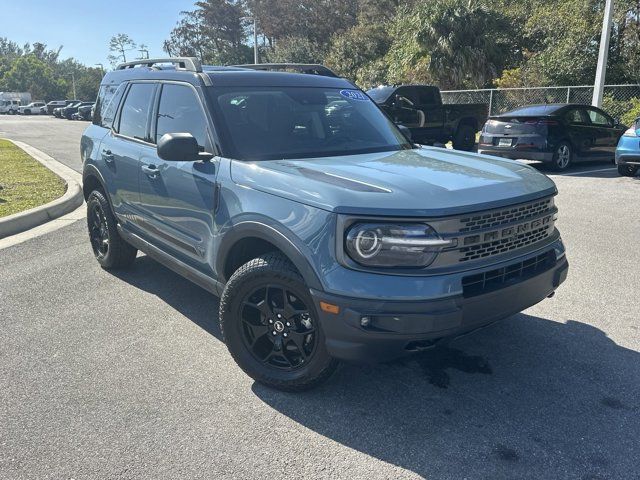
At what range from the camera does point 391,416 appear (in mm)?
3014

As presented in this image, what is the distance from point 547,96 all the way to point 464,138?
726 centimetres

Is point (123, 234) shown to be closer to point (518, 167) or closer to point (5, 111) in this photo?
point (518, 167)

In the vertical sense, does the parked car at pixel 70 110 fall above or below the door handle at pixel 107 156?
below

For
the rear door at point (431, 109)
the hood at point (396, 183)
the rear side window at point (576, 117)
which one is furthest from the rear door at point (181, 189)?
the rear door at point (431, 109)

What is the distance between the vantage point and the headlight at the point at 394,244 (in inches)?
106

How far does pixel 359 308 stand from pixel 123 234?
304 centimetres

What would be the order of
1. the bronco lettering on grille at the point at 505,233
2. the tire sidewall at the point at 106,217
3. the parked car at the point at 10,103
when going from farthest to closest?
the parked car at the point at 10,103
the tire sidewall at the point at 106,217
the bronco lettering on grille at the point at 505,233

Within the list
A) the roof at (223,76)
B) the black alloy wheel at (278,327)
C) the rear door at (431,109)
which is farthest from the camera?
the rear door at (431,109)

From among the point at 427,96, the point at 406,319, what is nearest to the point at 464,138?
the point at 427,96

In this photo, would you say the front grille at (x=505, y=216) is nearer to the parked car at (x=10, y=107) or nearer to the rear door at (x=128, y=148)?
the rear door at (x=128, y=148)

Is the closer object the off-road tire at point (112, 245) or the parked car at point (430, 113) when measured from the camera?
the off-road tire at point (112, 245)

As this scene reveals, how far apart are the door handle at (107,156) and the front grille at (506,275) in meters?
3.48

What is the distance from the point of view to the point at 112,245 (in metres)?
5.27

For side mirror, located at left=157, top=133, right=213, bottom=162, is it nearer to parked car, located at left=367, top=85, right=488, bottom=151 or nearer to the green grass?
the green grass
